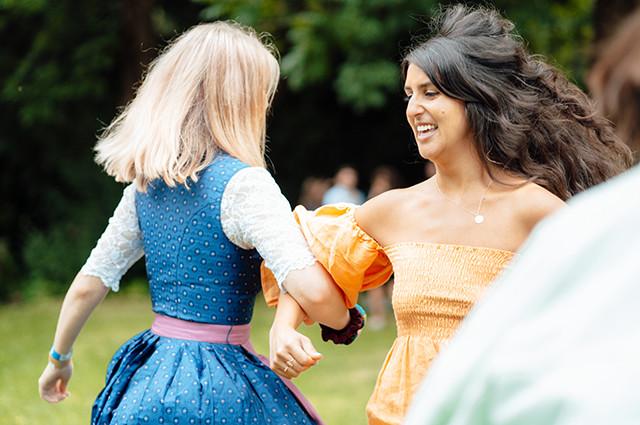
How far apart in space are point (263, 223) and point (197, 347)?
44cm

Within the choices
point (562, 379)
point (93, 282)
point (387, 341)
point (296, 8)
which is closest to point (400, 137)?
point (296, 8)

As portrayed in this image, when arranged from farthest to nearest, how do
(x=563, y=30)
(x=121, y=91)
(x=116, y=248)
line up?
(x=121, y=91)
(x=563, y=30)
(x=116, y=248)

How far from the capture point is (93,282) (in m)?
3.45

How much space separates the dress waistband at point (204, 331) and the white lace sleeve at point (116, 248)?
12.1 inches

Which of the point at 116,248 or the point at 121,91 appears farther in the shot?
the point at 121,91

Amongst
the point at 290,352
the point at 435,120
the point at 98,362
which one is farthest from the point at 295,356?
the point at 98,362

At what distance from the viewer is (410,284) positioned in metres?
2.96

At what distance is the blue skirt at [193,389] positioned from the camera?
9.77 ft

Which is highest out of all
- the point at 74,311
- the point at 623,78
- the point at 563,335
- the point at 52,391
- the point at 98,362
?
the point at 623,78

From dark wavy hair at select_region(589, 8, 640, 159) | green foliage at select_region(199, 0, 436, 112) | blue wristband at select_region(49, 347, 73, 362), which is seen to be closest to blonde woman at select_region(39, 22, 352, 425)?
blue wristband at select_region(49, 347, 73, 362)

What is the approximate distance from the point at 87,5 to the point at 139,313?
4.65 m

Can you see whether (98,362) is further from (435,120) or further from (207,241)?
(435,120)

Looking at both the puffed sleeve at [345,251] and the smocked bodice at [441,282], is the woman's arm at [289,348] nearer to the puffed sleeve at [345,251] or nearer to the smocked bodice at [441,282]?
the puffed sleeve at [345,251]

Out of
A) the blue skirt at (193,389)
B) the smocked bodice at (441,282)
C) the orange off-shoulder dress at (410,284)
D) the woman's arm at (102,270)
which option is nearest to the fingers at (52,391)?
the woman's arm at (102,270)
